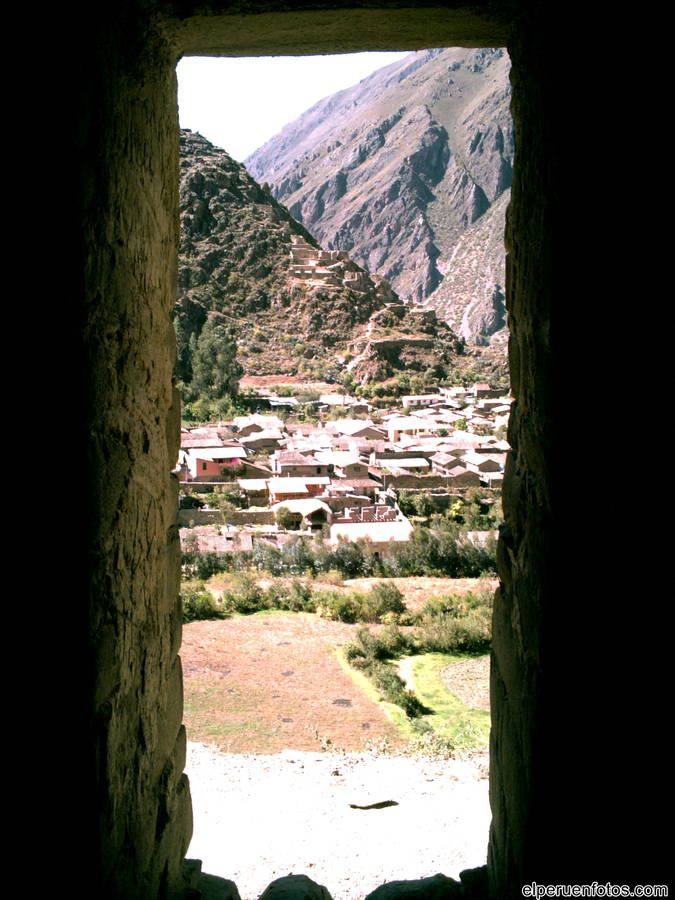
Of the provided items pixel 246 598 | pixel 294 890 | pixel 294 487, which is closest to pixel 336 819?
pixel 294 890

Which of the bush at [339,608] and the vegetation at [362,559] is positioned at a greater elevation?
the vegetation at [362,559]

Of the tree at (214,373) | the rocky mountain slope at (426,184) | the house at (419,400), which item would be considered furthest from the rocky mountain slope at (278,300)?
the rocky mountain slope at (426,184)

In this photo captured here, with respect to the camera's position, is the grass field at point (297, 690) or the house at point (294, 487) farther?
the house at point (294, 487)

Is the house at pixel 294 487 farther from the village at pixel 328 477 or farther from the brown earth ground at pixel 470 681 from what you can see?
the brown earth ground at pixel 470 681

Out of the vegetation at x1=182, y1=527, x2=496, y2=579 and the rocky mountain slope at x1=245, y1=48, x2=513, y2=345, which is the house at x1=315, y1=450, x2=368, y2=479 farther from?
the rocky mountain slope at x1=245, y1=48, x2=513, y2=345

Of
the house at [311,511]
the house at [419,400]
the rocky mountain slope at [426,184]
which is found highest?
the rocky mountain slope at [426,184]

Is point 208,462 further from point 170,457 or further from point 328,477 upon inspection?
point 170,457

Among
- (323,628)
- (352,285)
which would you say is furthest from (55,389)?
(352,285)

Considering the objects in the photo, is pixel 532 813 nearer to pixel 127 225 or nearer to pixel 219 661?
pixel 127 225
